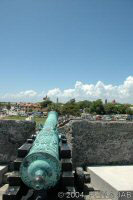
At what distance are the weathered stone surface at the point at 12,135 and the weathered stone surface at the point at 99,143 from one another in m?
1.23

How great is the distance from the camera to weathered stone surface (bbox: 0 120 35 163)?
24.8ft

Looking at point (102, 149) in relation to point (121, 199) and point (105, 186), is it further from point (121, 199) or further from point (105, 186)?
point (121, 199)

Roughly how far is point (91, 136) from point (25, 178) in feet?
14.3

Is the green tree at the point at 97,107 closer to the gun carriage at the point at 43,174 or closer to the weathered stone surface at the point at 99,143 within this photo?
the weathered stone surface at the point at 99,143

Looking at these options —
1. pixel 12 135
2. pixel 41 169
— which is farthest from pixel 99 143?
pixel 41 169

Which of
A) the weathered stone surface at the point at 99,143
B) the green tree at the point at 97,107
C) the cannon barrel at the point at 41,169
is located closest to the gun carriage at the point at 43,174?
the cannon barrel at the point at 41,169

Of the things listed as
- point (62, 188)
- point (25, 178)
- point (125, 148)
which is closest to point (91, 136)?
point (125, 148)

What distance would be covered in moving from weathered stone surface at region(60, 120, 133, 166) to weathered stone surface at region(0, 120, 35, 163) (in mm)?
1230

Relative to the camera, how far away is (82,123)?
7734mm

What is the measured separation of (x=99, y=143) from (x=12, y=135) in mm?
2460

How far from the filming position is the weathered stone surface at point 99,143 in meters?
7.65

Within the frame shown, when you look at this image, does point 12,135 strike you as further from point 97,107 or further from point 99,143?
point 97,107

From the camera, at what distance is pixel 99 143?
7.75 metres

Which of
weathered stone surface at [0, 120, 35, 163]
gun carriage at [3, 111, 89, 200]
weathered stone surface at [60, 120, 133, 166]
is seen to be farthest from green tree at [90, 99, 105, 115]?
gun carriage at [3, 111, 89, 200]
